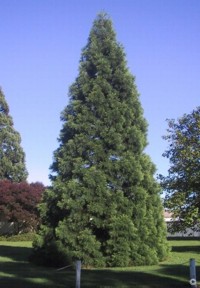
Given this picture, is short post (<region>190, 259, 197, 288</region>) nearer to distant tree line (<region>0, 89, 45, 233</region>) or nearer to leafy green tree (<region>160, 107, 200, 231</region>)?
leafy green tree (<region>160, 107, 200, 231</region>)

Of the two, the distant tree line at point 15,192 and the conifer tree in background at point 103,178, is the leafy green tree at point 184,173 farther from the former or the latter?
the distant tree line at point 15,192

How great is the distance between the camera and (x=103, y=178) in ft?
56.3

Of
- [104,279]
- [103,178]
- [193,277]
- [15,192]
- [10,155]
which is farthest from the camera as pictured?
[10,155]

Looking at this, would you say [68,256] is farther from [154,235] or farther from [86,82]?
[86,82]

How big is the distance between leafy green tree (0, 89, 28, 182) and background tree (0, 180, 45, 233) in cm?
602

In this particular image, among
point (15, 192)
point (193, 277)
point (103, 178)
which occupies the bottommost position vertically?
point (193, 277)

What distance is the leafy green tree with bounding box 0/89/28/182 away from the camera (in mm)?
52688

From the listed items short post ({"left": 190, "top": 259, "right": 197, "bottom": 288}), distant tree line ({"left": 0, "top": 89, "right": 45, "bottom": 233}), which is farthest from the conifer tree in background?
distant tree line ({"left": 0, "top": 89, "right": 45, "bottom": 233})

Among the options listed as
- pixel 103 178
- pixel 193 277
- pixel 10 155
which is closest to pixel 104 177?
pixel 103 178

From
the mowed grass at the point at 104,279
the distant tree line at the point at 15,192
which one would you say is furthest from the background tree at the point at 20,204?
the mowed grass at the point at 104,279

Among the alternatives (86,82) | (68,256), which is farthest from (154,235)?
(86,82)

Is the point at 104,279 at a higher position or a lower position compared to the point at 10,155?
lower

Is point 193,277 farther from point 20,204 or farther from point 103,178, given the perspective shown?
point 20,204

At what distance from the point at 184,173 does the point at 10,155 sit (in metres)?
34.1
